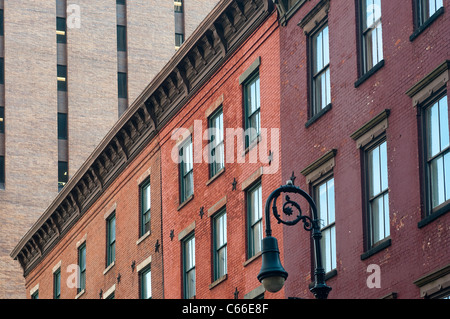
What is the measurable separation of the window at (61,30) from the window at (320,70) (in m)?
44.4

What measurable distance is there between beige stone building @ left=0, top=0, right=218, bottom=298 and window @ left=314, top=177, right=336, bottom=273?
130 feet

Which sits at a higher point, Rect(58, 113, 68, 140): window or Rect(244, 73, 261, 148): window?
Rect(58, 113, 68, 140): window

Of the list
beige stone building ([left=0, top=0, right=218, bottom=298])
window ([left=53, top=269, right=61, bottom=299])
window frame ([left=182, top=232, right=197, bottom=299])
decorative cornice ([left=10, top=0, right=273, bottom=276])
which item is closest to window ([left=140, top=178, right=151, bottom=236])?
decorative cornice ([left=10, top=0, right=273, bottom=276])

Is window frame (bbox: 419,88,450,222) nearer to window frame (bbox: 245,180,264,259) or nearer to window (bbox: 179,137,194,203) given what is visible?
window frame (bbox: 245,180,264,259)

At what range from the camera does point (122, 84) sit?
70.6m


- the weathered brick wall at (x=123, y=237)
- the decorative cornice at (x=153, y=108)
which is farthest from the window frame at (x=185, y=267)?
the decorative cornice at (x=153, y=108)

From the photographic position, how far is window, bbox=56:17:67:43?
70.7 m

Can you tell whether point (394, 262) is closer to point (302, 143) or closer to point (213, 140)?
point (302, 143)

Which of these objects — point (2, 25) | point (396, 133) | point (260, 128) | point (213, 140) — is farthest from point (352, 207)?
point (2, 25)

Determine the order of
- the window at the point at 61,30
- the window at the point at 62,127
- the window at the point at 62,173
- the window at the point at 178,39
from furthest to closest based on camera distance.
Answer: the window at the point at 178,39 < the window at the point at 61,30 < the window at the point at 62,127 < the window at the point at 62,173

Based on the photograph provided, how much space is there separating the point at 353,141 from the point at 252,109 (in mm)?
6805

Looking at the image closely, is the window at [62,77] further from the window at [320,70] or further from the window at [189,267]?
the window at [320,70]

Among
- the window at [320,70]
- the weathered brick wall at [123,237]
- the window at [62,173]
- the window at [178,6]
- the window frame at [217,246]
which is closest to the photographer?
the window at [320,70]

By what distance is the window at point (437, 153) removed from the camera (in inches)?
852
